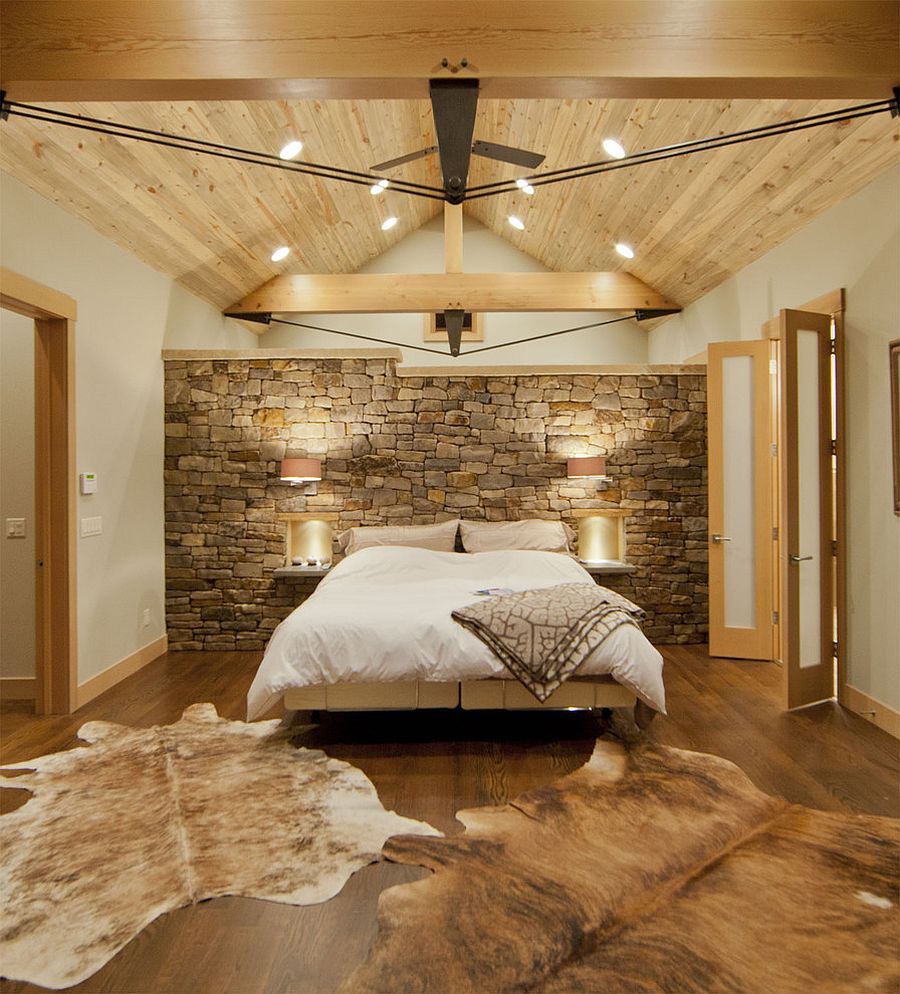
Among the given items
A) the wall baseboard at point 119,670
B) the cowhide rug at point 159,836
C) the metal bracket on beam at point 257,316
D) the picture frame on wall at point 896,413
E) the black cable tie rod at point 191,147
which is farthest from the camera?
the metal bracket on beam at point 257,316

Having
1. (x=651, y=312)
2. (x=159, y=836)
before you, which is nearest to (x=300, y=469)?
(x=159, y=836)

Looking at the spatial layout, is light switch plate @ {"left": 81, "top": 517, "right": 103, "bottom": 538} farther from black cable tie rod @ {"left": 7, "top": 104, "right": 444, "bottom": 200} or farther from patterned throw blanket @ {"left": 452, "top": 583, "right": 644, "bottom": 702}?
patterned throw blanket @ {"left": 452, "top": 583, "right": 644, "bottom": 702}

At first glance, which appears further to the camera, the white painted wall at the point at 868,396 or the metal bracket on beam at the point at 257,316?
the metal bracket on beam at the point at 257,316

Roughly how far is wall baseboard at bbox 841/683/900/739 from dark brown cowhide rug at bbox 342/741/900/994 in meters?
1.09

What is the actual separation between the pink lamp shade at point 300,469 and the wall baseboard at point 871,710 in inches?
153

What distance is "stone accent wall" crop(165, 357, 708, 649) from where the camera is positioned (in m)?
5.38

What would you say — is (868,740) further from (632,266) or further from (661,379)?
(632,266)

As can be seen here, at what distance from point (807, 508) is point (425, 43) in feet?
10.4

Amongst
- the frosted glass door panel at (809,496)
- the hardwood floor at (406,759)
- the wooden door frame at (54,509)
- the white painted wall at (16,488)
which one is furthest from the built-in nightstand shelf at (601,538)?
the white painted wall at (16,488)

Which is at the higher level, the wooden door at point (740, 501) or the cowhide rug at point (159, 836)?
the wooden door at point (740, 501)

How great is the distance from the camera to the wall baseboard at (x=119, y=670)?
13.1 feet

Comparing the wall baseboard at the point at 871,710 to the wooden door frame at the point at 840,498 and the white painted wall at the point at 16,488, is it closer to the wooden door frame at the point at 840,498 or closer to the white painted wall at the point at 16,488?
the wooden door frame at the point at 840,498

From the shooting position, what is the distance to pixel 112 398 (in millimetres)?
4395

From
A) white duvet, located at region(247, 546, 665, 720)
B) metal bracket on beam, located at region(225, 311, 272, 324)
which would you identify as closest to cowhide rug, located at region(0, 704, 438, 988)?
white duvet, located at region(247, 546, 665, 720)
